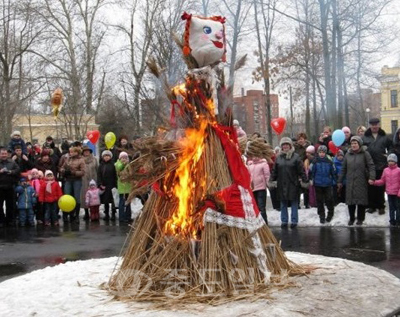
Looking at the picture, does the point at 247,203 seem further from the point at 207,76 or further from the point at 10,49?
the point at 10,49

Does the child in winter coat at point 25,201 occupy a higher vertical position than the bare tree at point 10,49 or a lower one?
lower

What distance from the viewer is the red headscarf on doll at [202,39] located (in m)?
6.07

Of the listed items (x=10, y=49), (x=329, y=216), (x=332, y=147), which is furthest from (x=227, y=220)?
(x=10, y=49)

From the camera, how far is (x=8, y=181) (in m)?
13.0

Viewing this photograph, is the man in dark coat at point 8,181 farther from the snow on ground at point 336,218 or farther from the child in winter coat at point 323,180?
the child in winter coat at point 323,180

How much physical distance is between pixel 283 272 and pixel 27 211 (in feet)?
29.2

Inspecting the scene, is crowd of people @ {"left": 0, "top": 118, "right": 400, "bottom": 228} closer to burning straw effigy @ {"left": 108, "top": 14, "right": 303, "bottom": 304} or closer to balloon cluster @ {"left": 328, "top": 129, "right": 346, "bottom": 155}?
balloon cluster @ {"left": 328, "top": 129, "right": 346, "bottom": 155}

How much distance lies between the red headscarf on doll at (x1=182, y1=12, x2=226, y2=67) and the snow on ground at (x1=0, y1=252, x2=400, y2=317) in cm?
262

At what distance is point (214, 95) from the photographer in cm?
608

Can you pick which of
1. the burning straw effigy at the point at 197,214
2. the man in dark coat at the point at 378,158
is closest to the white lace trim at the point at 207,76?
the burning straw effigy at the point at 197,214

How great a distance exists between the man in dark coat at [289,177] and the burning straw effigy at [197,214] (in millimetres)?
5101

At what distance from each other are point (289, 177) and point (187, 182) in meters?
5.86

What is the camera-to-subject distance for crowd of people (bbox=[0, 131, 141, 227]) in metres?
13.2

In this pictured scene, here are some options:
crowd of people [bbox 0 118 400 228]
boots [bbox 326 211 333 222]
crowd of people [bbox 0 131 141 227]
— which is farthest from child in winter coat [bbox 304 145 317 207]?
crowd of people [bbox 0 131 141 227]
